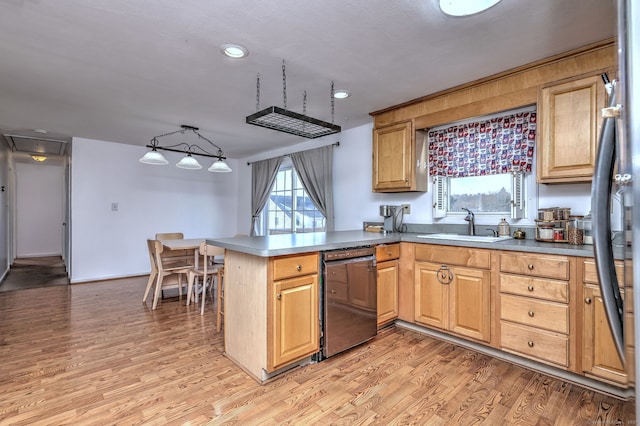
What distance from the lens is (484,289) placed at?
2449 mm

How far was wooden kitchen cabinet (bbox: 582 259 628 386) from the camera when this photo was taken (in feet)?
6.22

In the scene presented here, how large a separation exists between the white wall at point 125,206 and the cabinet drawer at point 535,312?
215 inches

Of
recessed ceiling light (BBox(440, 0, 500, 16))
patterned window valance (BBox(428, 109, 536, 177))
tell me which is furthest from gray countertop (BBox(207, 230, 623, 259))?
recessed ceiling light (BBox(440, 0, 500, 16))

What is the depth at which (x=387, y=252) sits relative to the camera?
114 inches

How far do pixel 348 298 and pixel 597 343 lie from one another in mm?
1594

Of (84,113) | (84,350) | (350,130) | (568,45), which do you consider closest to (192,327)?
(84,350)

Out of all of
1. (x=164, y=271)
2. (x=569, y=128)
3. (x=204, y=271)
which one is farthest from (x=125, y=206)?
(x=569, y=128)

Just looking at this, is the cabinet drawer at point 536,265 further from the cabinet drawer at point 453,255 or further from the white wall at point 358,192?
the white wall at point 358,192

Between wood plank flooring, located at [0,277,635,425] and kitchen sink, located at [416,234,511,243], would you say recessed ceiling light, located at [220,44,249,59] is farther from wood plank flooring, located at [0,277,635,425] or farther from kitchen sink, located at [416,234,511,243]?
wood plank flooring, located at [0,277,635,425]

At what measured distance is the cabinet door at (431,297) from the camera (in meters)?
2.70

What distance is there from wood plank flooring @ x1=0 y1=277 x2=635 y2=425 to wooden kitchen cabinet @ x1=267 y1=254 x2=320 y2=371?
0.56ft

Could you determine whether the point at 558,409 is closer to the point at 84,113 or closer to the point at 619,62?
the point at 619,62

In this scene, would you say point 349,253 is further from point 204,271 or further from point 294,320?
point 204,271

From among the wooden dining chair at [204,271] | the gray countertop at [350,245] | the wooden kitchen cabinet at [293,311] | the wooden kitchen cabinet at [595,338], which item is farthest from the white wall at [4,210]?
the wooden kitchen cabinet at [595,338]
